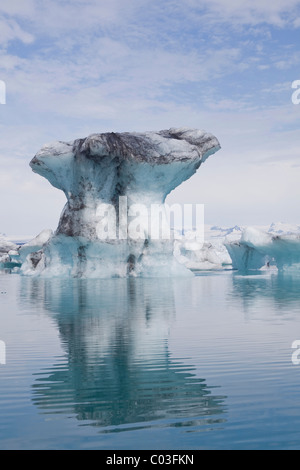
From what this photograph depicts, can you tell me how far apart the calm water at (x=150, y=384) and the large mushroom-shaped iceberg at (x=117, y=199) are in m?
22.0

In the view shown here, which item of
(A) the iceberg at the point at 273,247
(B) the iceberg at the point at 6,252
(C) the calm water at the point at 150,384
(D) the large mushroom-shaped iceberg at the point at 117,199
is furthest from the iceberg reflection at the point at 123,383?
(B) the iceberg at the point at 6,252

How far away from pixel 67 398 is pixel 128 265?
29.9 m

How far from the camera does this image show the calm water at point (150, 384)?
4.48 m

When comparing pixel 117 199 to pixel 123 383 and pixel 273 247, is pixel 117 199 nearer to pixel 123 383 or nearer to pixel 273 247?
pixel 273 247

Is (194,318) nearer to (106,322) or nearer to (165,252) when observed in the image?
(106,322)

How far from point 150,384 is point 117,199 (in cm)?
3001

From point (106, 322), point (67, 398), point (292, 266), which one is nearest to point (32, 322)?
point (106, 322)

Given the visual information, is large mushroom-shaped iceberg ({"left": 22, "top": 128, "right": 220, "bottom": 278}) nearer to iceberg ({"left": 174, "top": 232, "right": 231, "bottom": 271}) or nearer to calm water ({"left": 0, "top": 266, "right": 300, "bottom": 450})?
calm water ({"left": 0, "top": 266, "right": 300, "bottom": 450})

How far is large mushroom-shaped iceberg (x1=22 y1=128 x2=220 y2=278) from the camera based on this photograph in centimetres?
3394

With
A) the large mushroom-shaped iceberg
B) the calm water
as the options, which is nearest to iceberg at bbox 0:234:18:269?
the large mushroom-shaped iceberg

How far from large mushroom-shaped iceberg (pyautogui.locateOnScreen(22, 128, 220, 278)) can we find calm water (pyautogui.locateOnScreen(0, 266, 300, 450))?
22.0m

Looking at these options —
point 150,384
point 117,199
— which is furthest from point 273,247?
point 150,384

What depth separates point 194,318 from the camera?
12727 mm

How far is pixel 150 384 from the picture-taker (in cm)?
629
